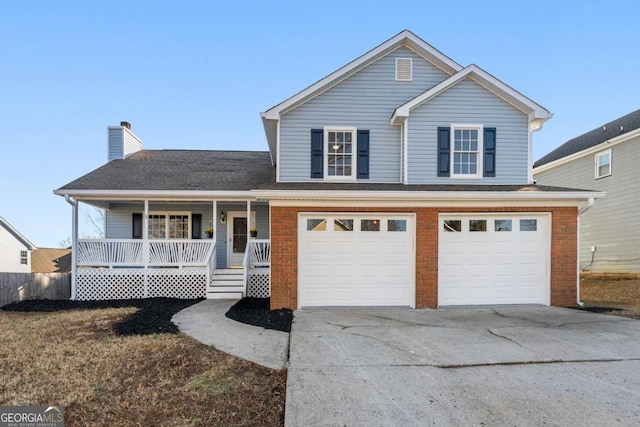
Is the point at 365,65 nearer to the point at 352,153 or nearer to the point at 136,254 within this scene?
the point at 352,153

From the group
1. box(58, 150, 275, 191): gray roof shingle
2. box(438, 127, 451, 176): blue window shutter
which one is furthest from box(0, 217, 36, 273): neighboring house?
box(438, 127, 451, 176): blue window shutter

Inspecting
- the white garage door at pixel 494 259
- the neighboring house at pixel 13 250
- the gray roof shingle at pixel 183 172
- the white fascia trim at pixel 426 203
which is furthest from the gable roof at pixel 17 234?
the white garage door at pixel 494 259

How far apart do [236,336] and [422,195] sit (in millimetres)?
5075

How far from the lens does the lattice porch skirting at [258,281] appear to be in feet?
33.9

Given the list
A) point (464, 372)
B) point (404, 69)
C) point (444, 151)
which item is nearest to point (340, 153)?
point (444, 151)

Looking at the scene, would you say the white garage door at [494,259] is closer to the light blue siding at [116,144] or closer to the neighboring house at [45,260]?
the light blue siding at [116,144]

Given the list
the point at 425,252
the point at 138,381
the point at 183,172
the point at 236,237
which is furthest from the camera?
the point at 236,237

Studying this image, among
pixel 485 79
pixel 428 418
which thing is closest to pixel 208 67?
pixel 485 79

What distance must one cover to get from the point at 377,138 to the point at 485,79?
3525 mm

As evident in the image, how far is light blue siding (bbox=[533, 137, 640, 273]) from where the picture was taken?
1330 cm

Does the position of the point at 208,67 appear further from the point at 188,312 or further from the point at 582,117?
the point at 582,117

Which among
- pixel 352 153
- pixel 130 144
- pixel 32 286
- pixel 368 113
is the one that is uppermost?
pixel 368 113

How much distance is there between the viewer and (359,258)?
319 inches

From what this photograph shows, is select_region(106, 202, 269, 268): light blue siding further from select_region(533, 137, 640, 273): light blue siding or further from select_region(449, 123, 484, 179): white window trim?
select_region(533, 137, 640, 273): light blue siding
